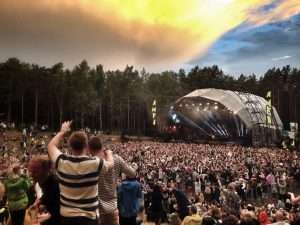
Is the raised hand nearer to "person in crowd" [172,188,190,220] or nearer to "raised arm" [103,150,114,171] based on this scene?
"raised arm" [103,150,114,171]

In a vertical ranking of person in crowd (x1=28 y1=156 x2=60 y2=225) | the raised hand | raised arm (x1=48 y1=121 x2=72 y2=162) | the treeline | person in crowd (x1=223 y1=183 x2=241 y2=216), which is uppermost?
the treeline

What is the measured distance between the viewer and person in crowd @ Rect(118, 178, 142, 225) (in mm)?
5285

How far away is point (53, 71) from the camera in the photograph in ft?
210

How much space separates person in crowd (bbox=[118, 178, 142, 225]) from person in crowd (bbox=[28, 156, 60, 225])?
1678 mm

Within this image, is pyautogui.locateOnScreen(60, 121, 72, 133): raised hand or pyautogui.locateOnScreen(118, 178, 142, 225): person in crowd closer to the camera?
pyautogui.locateOnScreen(60, 121, 72, 133): raised hand

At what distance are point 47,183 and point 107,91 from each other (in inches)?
2664

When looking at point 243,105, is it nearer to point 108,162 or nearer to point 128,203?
point 128,203

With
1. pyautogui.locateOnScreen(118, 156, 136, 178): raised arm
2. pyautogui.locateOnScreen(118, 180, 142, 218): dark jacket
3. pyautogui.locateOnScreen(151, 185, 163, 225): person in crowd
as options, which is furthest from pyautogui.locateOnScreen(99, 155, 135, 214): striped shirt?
pyautogui.locateOnScreen(151, 185, 163, 225): person in crowd

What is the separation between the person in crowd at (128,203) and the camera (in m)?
5.29

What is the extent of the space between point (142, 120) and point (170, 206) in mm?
56375

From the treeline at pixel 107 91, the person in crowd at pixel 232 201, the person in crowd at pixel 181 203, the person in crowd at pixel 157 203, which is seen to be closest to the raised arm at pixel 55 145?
the person in crowd at pixel 181 203

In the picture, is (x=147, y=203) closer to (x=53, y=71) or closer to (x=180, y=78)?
(x=53, y=71)

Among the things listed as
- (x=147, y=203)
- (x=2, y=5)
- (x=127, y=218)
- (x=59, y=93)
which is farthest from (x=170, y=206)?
(x=59, y=93)

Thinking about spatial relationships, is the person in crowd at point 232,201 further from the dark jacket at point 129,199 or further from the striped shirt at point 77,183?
the striped shirt at point 77,183
